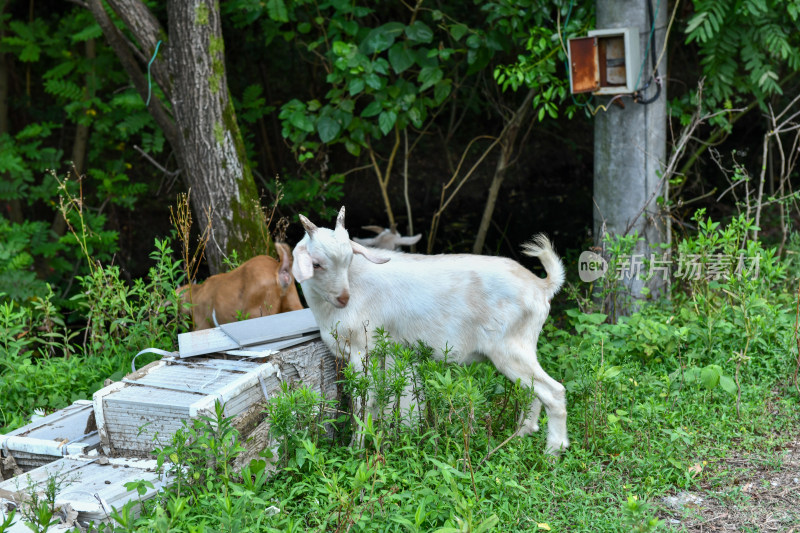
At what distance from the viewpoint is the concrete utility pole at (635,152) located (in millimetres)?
5812

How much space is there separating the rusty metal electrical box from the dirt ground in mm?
2906

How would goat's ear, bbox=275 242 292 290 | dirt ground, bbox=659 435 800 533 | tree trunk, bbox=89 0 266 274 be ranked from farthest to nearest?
tree trunk, bbox=89 0 266 274
goat's ear, bbox=275 242 292 290
dirt ground, bbox=659 435 800 533

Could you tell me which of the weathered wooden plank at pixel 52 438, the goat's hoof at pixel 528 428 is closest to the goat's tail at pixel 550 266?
the goat's hoof at pixel 528 428

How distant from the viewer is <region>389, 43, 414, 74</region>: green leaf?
6.29 metres

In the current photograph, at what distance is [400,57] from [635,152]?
203cm

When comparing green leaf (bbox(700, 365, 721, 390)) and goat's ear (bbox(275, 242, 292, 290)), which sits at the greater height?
goat's ear (bbox(275, 242, 292, 290))

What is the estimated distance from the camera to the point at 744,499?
146 inches

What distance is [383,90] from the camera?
21.3 feet

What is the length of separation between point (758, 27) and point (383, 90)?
3.00m

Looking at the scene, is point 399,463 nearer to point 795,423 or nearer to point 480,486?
point 480,486

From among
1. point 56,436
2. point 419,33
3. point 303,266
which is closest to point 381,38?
point 419,33

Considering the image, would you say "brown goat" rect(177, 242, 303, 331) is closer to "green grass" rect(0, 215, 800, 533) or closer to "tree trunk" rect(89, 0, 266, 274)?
"green grass" rect(0, 215, 800, 533)

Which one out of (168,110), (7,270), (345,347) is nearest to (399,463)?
(345,347)

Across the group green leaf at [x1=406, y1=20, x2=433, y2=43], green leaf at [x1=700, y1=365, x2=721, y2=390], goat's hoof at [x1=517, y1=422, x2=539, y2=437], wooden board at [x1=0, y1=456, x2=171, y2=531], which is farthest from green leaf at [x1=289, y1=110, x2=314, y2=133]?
green leaf at [x1=700, y1=365, x2=721, y2=390]
